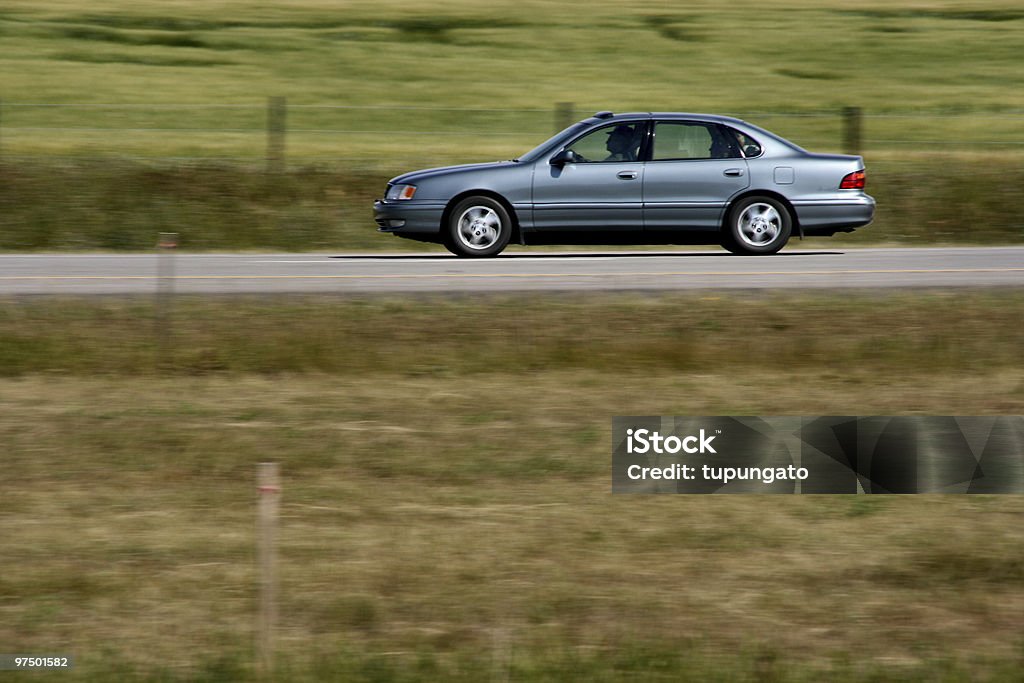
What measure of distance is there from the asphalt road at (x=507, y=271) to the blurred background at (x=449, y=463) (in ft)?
2.73

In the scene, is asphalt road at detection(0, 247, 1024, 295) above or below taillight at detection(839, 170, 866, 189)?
below

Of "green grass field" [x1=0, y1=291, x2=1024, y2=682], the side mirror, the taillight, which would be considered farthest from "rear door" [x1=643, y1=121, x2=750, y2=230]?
"green grass field" [x1=0, y1=291, x2=1024, y2=682]

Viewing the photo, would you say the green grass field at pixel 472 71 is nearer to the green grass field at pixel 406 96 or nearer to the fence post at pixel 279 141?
the green grass field at pixel 406 96

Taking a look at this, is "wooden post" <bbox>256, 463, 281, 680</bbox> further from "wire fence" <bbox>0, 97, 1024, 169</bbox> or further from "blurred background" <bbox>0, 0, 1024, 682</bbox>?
"wire fence" <bbox>0, 97, 1024, 169</bbox>

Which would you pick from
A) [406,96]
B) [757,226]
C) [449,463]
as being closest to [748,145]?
[757,226]

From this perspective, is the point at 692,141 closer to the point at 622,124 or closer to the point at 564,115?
the point at 622,124

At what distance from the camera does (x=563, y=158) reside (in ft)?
49.6

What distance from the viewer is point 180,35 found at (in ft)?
142

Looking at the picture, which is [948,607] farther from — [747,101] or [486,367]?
[747,101]

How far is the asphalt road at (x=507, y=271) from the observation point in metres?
13.4

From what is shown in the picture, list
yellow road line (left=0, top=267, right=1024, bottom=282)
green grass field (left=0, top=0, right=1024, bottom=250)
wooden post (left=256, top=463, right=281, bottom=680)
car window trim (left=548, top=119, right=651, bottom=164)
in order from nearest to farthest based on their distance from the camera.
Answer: wooden post (left=256, top=463, right=281, bottom=680)
yellow road line (left=0, top=267, right=1024, bottom=282)
car window trim (left=548, top=119, right=651, bottom=164)
green grass field (left=0, top=0, right=1024, bottom=250)

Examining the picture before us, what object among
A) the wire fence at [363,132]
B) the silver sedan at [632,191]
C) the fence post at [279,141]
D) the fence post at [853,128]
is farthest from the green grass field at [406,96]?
the silver sedan at [632,191]

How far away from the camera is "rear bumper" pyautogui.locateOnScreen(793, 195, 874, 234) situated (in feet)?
50.3

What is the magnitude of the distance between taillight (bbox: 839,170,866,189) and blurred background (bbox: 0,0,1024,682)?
264cm
